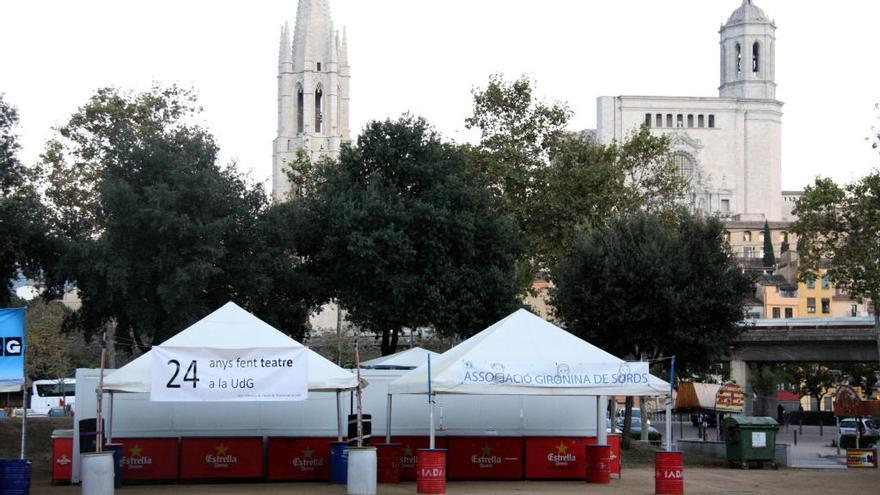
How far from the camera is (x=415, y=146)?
44.1 meters

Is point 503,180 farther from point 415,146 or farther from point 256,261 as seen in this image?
point 256,261

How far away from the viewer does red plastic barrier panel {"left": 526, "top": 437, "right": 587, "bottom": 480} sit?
27641 millimetres

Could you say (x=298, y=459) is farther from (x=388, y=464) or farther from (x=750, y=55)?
(x=750, y=55)

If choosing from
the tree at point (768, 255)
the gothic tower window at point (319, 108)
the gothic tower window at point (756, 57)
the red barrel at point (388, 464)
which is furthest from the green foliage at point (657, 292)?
the gothic tower window at point (756, 57)

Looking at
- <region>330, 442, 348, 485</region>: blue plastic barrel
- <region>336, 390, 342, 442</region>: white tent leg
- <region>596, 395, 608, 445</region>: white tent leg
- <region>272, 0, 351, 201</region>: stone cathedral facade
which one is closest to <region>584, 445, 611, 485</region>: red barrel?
<region>596, 395, 608, 445</region>: white tent leg

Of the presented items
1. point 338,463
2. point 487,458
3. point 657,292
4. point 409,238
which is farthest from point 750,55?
point 338,463

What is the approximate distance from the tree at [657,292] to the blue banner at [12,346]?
22585 mm

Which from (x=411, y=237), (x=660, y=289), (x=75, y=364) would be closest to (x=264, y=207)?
(x=411, y=237)

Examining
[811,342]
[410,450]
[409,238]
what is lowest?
[410,450]

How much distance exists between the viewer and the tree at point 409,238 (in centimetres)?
4128

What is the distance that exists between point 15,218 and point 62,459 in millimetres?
11300

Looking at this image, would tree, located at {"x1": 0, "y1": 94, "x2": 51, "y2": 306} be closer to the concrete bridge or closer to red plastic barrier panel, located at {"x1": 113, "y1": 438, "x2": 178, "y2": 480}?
red plastic barrier panel, located at {"x1": 113, "y1": 438, "x2": 178, "y2": 480}

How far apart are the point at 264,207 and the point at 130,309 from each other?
5.79m

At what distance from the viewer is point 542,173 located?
51781mm
